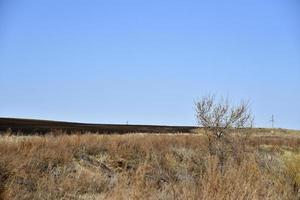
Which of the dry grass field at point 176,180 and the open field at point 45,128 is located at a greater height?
the open field at point 45,128

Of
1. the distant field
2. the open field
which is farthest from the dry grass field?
the open field

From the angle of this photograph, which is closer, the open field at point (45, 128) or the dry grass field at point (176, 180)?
the dry grass field at point (176, 180)

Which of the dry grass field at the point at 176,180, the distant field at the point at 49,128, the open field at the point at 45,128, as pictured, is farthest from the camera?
the open field at the point at 45,128

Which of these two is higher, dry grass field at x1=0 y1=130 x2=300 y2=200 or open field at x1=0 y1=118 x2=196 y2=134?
open field at x1=0 y1=118 x2=196 y2=134

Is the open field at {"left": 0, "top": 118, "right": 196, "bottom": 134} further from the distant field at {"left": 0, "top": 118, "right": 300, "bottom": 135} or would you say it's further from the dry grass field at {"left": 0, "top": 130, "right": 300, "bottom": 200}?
the dry grass field at {"left": 0, "top": 130, "right": 300, "bottom": 200}

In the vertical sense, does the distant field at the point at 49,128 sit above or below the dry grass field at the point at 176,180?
above

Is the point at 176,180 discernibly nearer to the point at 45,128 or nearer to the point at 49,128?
the point at 45,128

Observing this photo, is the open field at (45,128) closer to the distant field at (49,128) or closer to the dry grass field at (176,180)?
the distant field at (49,128)

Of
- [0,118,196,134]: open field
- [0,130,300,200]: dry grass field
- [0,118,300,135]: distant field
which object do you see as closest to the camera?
[0,130,300,200]: dry grass field

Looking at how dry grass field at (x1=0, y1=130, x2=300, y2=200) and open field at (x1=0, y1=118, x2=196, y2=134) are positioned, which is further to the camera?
open field at (x1=0, y1=118, x2=196, y2=134)

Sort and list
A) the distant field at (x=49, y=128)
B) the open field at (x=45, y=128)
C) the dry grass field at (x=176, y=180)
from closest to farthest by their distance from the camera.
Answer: the dry grass field at (x=176, y=180) < the distant field at (x=49, y=128) < the open field at (x=45, y=128)

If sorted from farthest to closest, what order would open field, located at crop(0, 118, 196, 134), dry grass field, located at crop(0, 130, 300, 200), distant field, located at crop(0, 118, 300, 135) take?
open field, located at crop(0, 118, 196, 134) → distant field, located at crop(0, 118, 300, 135) → dry grass field, located at crop(0, 130, 300, 200)

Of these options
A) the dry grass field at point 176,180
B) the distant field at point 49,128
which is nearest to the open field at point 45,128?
the distant field at point 49,128

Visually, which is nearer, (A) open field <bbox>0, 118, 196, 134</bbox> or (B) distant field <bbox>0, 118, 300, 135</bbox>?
(B) distant field <bbox>0, 118, 300, 135</bbox>
